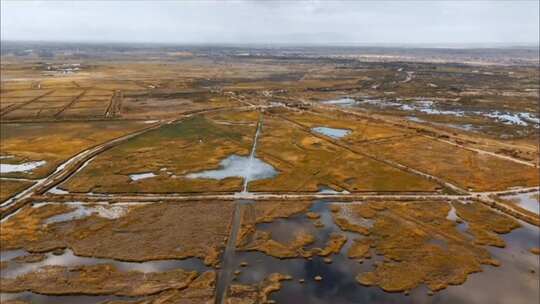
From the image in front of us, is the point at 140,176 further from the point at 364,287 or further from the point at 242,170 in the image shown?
the point at 364,287

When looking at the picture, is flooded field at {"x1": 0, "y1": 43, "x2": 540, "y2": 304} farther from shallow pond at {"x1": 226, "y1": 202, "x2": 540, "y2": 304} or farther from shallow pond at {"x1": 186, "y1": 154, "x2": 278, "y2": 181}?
shallow pond at {"x1": 186, "y1": 154, "x2": 278, "y2": 181}

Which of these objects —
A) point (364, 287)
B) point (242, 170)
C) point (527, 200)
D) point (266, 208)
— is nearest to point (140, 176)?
point (242, 170)

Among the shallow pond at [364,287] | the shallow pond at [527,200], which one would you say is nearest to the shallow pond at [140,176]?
the shallow pond at [364,287]

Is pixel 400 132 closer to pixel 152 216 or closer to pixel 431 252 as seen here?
pixel 431 252

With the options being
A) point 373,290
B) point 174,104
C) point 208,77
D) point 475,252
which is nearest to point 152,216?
point 373,290

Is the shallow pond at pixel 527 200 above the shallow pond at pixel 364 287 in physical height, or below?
above

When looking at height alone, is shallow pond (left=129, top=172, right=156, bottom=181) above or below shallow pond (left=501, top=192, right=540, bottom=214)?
below

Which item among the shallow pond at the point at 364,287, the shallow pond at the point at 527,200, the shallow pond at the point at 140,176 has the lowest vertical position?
the shallow pond at the point at 364,287

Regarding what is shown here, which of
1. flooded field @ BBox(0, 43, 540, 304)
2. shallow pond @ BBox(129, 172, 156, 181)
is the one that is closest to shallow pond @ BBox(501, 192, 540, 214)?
flooded field @ BBox(0, 43, 540, 304)

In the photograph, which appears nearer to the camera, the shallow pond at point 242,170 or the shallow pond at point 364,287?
the shallow pond at point 364,287

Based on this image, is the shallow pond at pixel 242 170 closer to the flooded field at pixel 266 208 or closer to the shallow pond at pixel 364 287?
the flooded field at pixel 266 208

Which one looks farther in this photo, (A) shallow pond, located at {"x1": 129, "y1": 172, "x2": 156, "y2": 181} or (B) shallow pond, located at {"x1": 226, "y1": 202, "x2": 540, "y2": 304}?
(A) shallow pond, located at {"x1": 129, "y1": 172, "x2": 156, "y2": 181}
